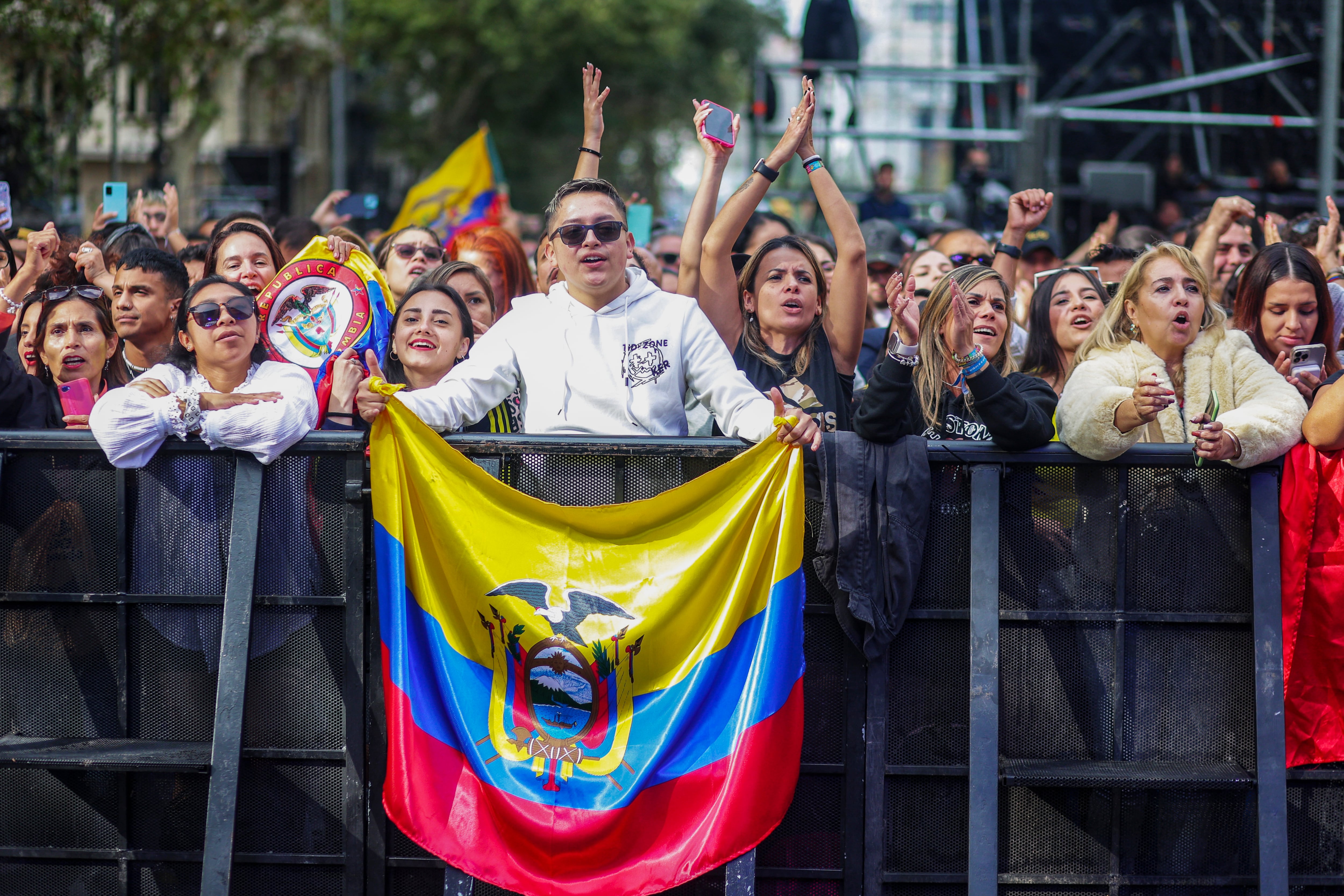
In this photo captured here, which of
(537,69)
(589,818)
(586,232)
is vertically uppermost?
(537,69)

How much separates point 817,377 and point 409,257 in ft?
9.01

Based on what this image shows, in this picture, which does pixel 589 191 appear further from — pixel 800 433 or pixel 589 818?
pixel 589 818

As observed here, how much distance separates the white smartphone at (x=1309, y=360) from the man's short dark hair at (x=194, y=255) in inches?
184

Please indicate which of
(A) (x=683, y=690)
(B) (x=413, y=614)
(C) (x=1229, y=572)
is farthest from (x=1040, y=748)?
(B) (x=413, y=614)

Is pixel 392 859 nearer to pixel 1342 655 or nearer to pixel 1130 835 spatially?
pixel 1130 835

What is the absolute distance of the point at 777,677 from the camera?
3705mm

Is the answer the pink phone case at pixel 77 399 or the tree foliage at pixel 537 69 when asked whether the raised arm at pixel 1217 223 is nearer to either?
the pink phone case at pixel 77 399

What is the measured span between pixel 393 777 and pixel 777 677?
1.13 metres

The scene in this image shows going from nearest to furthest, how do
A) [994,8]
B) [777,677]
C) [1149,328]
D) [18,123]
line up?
1. [777,677]
2. [1149,328]
3. [18,123]
4. [994,8]

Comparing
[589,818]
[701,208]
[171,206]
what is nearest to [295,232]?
[171,206]

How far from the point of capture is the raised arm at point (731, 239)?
15.2ft

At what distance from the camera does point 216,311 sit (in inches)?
166

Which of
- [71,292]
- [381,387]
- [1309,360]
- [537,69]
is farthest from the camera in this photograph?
[537,69]

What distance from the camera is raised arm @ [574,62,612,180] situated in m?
5.40
